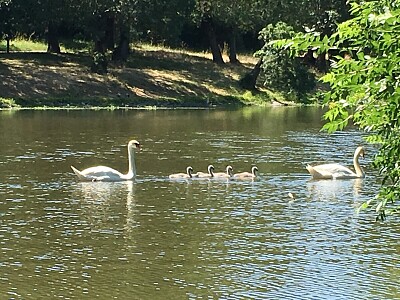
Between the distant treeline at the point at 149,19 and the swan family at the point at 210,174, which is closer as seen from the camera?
the swan family at the point at 210,174

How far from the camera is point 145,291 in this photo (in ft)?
45.5

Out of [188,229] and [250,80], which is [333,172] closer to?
[188,229]

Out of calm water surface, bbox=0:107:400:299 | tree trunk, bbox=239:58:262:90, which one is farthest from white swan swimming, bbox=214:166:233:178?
tree trunk, bbox=239:58:262:90

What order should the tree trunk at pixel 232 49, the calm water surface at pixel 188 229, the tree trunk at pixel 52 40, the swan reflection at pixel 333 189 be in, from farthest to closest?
1. the tree trunk at pixel 232 49
2. the tree trunk at pixel 52 40
3. the swan reflection at pixel 333 189
4. the calm water surface at pixel 188 229

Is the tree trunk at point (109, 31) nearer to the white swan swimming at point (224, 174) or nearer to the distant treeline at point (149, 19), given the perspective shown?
the distant treeline at point (149, 19)

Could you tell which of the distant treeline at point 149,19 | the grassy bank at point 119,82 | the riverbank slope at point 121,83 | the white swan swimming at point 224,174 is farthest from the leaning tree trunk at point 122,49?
the white swan swimming at point 224,174

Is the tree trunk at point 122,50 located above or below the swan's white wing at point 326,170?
above

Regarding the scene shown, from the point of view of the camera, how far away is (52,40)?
6512 cm

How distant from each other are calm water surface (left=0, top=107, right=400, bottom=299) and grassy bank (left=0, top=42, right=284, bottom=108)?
74.9ft

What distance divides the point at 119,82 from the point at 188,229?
41785 mm

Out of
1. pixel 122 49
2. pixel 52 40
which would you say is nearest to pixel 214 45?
pixel 122 49

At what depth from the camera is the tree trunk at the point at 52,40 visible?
6444cm

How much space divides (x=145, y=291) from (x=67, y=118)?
108ft

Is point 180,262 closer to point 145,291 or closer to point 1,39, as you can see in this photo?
point 145,291
